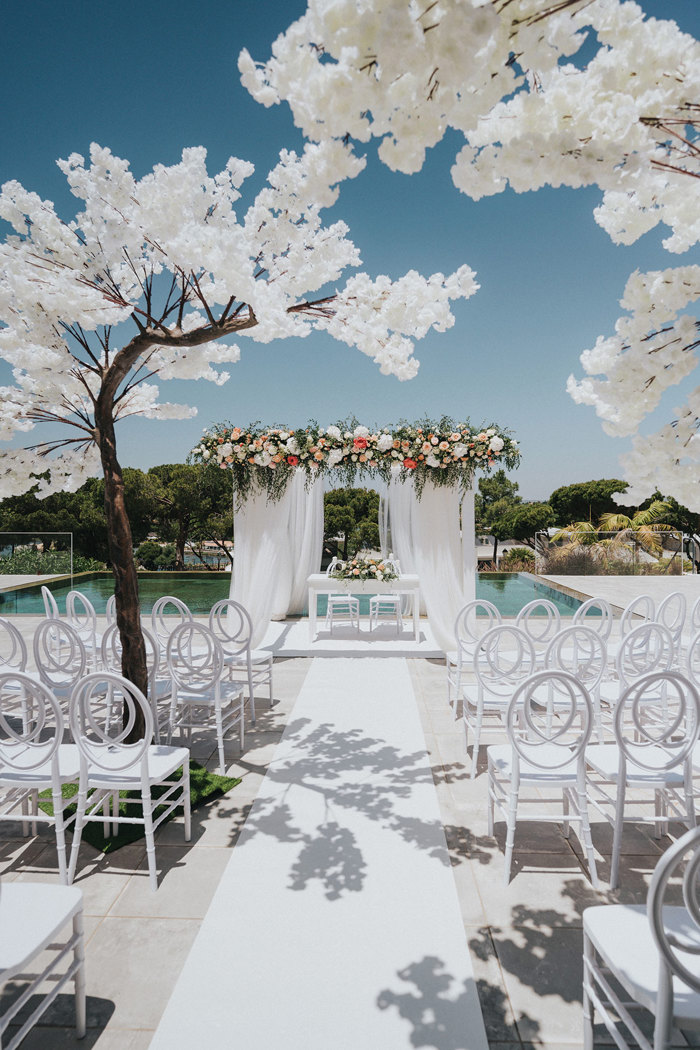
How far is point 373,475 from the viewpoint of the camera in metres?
7.16

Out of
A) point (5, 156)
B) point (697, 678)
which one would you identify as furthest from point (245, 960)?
point (5, 156)

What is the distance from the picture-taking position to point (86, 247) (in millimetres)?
3146

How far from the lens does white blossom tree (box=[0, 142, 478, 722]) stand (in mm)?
2979

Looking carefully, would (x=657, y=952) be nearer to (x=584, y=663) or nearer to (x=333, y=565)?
(x=584, y=663)

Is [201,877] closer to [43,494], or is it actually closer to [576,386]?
[576,386]

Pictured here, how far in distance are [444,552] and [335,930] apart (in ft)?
16.8

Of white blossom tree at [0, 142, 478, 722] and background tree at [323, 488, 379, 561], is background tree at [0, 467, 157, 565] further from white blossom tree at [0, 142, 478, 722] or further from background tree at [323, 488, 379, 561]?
white blossom tree at [0, 142, 478, 722]

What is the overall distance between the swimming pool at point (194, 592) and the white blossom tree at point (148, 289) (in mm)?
6586

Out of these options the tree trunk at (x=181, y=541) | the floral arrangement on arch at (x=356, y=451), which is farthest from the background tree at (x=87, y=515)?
the floral arrangement on arch at (x=356, y=451)

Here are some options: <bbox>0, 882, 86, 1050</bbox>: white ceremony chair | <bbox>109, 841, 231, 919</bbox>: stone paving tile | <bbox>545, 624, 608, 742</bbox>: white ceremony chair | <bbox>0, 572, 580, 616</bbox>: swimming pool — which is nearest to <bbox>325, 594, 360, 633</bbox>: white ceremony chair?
<bbox>0, 572, 580, 616</bbox>: swimming pool

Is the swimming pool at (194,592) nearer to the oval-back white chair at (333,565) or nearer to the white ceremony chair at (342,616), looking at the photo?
the oval-back white chair at (333,565)

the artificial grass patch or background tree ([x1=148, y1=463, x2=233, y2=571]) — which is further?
background tree ([x1=148, y1=463, x2=233, y2=571])

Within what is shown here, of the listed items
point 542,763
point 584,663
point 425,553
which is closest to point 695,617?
point 584,663

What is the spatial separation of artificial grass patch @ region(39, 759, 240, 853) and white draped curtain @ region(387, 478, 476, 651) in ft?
12.4
